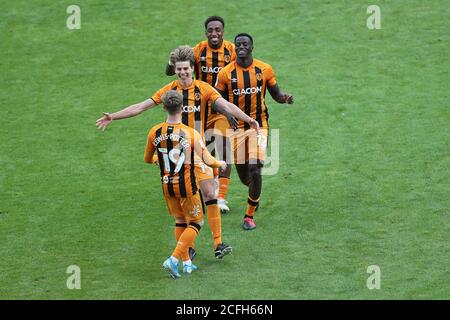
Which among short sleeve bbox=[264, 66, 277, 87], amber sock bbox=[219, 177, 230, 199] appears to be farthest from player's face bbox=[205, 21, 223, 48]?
amber sock bbox=[219, 177, 230, 199]

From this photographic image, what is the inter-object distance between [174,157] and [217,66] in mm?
2679

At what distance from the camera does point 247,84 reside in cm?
1223

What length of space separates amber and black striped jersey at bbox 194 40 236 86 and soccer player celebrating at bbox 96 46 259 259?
4.16 ft

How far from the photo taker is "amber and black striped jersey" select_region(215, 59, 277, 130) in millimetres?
12242

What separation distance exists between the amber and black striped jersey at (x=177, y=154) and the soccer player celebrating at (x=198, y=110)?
437 mm

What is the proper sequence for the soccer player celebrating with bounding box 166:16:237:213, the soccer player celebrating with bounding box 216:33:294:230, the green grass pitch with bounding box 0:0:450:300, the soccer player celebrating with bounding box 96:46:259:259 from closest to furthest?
the green grass pitch with bounding box 0:0:450:300 < the soccer player celebrating with bounding box 96:46:259:259 < the soccer player celebrating with bounding box 216:33:294:230 < the soccer player celebrating with bounding box 166:16:237:213

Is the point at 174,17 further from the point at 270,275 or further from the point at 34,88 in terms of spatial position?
the point at 270,275

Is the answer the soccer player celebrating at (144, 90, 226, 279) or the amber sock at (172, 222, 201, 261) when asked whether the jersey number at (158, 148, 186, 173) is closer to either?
the soccer player celebrating at (144, 90, 226, 279)

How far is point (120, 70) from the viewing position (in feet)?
57.1

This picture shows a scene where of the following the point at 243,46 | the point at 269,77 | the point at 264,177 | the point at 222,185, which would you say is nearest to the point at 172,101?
the point at 243,46

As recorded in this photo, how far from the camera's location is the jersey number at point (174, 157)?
10500 millimetres

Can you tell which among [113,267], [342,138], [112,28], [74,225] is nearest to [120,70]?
[112,28]

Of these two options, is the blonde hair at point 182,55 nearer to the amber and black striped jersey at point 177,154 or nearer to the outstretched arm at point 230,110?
the outstretched arm at point 230,110

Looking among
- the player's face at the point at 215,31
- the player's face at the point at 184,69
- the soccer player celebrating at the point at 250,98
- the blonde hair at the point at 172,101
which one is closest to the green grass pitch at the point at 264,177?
the soccer player celebrating at the point at 250,98
